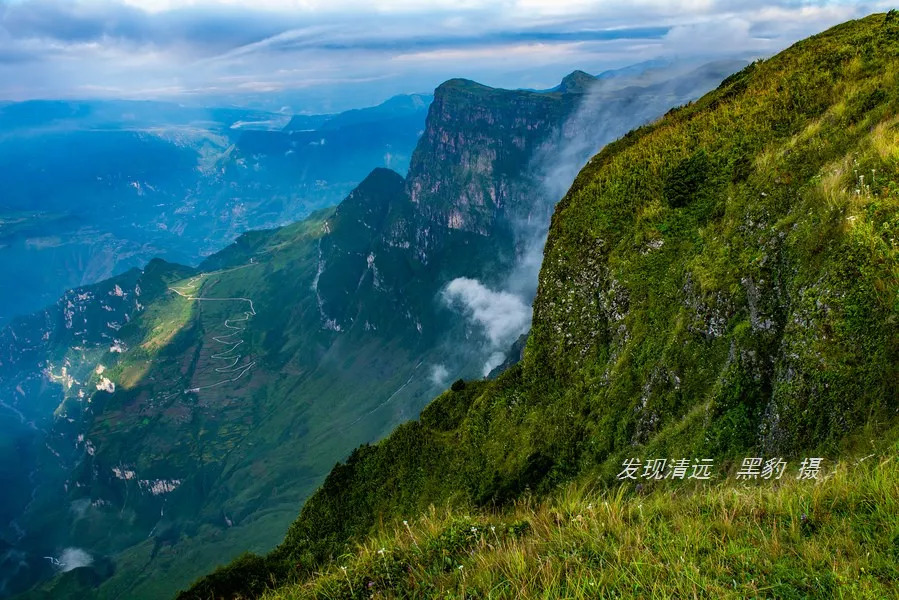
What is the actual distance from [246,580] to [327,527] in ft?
62.1

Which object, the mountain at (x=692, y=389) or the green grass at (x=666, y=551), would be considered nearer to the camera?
the green grass at (x=666, y=551)

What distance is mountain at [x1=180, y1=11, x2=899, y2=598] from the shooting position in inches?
199

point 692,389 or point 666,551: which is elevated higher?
point 666,551

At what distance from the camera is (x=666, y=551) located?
489cm

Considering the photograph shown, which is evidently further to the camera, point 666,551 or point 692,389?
point 692,389

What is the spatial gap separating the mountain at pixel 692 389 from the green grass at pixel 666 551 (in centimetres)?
3

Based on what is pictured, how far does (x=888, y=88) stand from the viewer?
56.3 ft

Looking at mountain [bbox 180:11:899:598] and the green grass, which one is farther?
mountain [bbox 180:11:899:598]

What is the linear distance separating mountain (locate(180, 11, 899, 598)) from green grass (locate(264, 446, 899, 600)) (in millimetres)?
29

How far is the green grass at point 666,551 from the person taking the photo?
168 inches

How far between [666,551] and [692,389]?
13.7 meters

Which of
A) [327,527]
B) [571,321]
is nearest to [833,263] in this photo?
[571,321]

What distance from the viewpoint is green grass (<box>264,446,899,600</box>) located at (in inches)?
168

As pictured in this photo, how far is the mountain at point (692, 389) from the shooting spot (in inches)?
199
